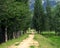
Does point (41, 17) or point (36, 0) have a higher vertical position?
point (36, 0)

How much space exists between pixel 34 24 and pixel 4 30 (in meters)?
54.5

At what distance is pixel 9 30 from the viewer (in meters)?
40.5

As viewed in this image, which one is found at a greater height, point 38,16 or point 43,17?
point 38,16

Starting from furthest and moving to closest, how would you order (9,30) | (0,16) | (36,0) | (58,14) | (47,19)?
1. (47,19)
2. (36,0)
3. (58,14)
4. (9,30)
5. (0,16)

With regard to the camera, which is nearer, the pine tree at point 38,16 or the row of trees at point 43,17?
the row of trees at point 43,17

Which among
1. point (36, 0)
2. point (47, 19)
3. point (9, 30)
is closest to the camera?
point (9, 30)

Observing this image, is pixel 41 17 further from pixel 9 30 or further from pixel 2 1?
pixel 2 1

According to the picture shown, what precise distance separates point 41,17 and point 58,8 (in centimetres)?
1061

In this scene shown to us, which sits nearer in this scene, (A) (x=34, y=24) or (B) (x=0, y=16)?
(B) (x=0, y=16)

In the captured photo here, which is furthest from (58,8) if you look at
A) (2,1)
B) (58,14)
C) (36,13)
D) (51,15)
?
(2,1)

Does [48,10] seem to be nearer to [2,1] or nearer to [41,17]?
[41,17]

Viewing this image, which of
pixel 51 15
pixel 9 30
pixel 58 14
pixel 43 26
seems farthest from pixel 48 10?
pixel 9 30

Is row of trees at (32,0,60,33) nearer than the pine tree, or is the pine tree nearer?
row of trees at (32,0,60,33)

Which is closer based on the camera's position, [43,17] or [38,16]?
[38,16]
